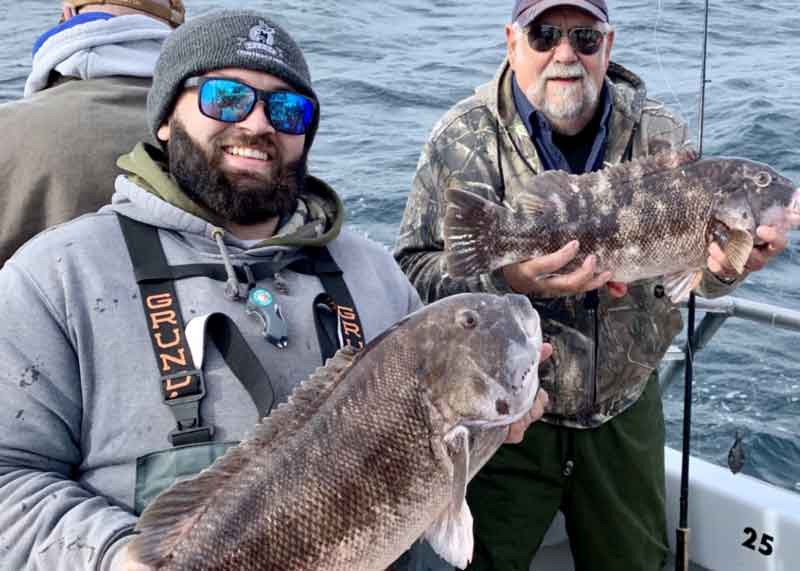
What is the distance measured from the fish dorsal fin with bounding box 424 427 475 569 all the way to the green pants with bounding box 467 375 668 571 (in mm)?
1651

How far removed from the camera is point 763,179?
3.85 meters

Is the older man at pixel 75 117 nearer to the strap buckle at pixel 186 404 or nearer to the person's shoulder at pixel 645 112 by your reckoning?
the strap buckle at pixel 186 404

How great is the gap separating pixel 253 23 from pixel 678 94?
9.24 m

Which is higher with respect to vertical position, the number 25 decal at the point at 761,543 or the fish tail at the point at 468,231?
the fish tail at the point at 468,231

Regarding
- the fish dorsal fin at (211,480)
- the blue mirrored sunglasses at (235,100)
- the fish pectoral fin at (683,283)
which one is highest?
the blue mirrored sunglasses at (235,100)

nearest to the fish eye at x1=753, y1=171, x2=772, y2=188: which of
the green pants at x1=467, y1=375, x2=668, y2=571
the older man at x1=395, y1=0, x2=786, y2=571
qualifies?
the older man at x1=395, y1=0, x2=786, y2=571

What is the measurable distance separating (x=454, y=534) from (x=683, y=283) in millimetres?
1871

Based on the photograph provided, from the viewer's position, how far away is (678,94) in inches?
449

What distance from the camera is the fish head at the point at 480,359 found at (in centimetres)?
240

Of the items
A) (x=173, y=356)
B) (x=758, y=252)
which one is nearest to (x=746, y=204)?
(x=758, y=252)

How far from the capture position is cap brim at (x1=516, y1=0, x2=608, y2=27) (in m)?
3.89

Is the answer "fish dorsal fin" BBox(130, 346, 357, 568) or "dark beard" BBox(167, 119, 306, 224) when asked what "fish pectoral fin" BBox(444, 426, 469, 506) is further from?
"dark beard" BBox(167, 119, 306, 224)

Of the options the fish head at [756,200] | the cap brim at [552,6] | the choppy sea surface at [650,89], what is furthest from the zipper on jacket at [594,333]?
the choppy sea surface at [650,89]

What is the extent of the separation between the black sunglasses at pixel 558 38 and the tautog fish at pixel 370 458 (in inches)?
67.9
